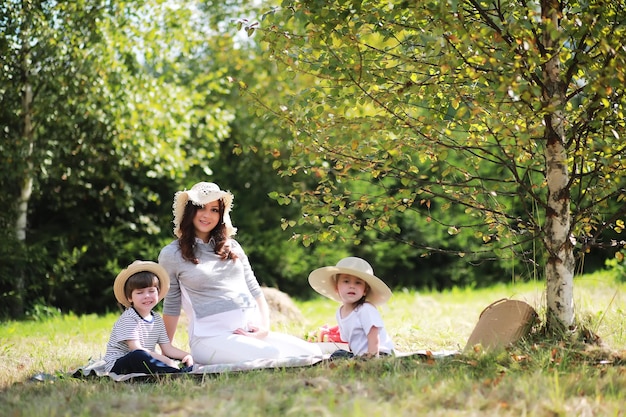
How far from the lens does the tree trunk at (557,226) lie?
4.78 metres

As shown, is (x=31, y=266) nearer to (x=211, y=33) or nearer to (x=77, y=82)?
(x=77, y=82)

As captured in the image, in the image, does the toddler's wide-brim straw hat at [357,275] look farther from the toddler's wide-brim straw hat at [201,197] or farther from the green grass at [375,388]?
the toddler's wide-brim straw hat at [201,197]

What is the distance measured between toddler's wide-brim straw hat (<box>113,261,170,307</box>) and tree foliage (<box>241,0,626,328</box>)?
93 centimetres

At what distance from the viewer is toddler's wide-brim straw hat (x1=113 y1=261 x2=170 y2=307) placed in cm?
492

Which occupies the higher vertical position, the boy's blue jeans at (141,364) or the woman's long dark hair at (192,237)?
the woman's long dark hair at (192,237)

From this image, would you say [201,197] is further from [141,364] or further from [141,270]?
[141,364]

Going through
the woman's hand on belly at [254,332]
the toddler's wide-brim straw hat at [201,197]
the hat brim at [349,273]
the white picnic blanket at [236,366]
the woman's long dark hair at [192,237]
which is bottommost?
the white picnic blanket at [236,366]

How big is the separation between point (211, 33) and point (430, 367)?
1073cm

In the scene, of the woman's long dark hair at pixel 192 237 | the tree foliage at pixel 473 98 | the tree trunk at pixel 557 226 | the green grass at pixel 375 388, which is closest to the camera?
the green grass at pixel 375 388

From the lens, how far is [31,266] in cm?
922

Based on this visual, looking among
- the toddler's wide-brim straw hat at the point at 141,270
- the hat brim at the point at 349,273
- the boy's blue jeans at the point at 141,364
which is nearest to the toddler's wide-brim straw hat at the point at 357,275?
the hat brim at the point at 349,273

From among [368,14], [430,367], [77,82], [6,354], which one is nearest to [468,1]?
[368,14]

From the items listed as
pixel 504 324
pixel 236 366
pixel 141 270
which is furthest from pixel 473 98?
pixel 141 270

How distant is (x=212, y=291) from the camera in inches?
199
